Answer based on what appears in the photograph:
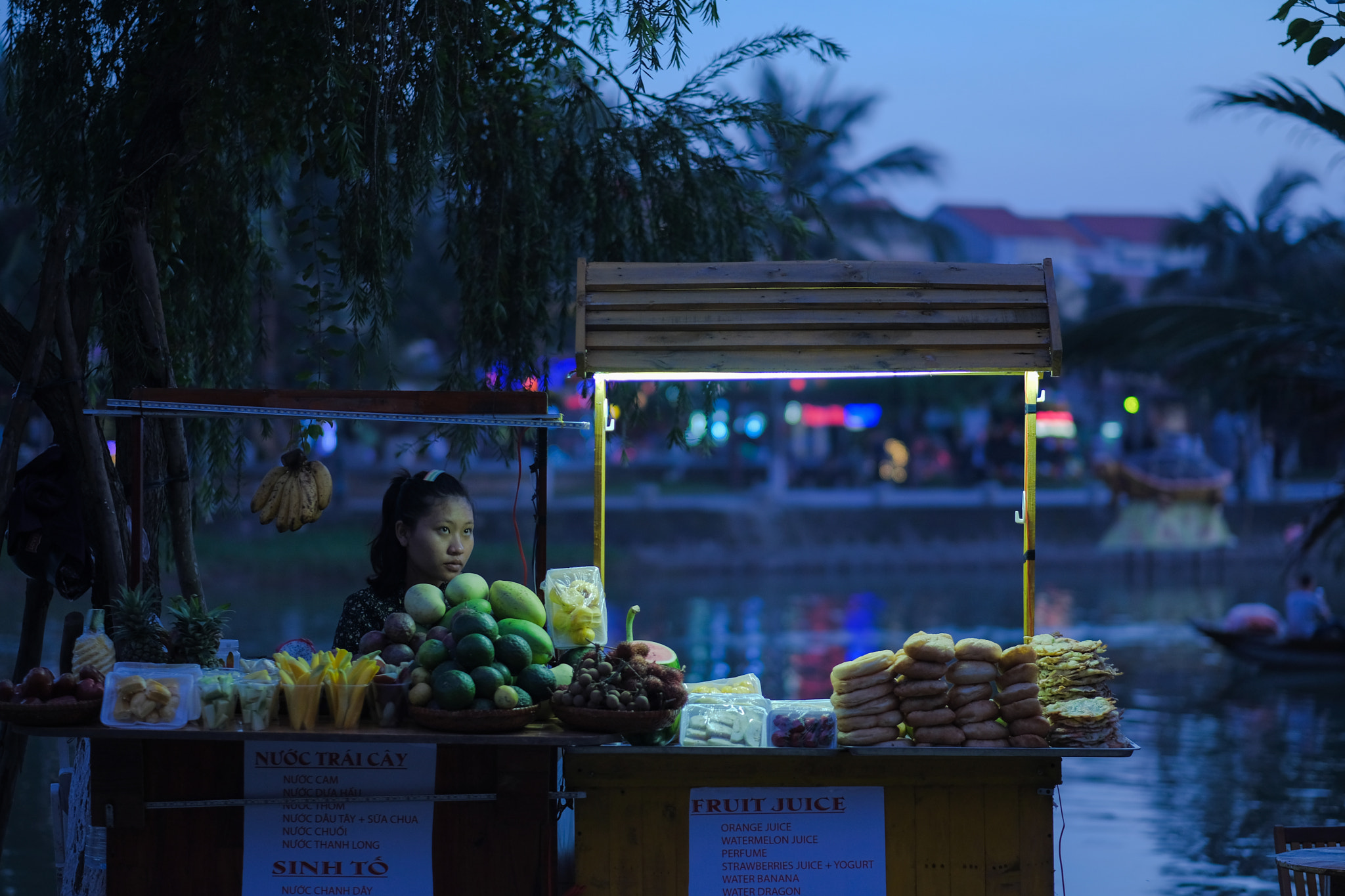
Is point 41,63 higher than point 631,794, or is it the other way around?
point 41,63

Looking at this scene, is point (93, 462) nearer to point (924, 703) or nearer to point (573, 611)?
point (573, 611)

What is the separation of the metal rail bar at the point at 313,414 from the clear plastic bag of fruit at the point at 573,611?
0.63 metres

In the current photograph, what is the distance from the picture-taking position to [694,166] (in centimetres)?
751

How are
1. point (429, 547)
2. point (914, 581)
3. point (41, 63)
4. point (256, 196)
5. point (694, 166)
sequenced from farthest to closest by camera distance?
point (914, 581) → point (694, 166) → point (256, 196) → point (41, 63) → point (429, 547)

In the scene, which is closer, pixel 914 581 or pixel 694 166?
pixel 694 166

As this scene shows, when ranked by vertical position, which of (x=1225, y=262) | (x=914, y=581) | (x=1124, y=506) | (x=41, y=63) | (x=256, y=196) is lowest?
(x=914, y=581)

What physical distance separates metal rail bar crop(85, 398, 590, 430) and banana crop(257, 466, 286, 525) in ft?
1.63

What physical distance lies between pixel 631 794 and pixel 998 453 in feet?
110

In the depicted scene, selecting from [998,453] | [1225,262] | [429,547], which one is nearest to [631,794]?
[429,547]

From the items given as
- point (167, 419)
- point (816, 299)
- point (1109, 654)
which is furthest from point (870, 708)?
point (1109, 654)

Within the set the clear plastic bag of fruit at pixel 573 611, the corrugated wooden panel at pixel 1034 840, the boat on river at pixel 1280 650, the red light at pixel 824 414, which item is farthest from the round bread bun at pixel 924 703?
the red light at pixel 824 414

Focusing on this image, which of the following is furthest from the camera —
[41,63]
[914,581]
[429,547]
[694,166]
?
[914,581]

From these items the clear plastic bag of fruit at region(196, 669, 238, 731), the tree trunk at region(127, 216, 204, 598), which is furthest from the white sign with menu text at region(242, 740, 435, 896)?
the tree trunk at region(127, 216, 204, 598)

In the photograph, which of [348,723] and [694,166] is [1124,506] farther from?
[348,723]
